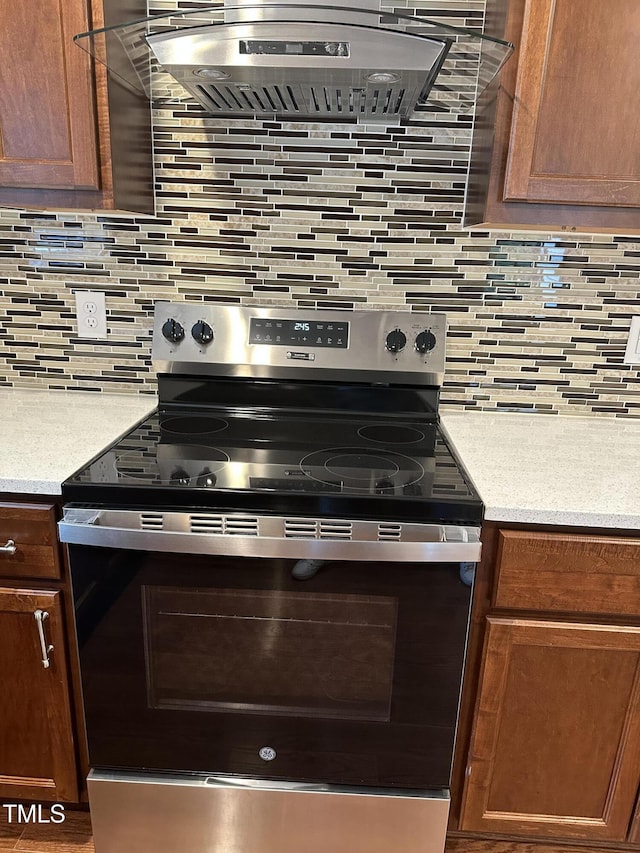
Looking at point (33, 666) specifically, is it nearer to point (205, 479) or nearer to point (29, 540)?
point (29, 540)

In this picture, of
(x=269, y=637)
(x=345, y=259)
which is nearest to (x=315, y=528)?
(x=269, y=637)

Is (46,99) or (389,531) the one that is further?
(46,99)

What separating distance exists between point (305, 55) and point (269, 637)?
3.59 feet

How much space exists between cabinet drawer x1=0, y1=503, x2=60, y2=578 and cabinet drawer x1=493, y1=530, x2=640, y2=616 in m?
0.87

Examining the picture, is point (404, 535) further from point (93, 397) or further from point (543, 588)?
point (93, 397)

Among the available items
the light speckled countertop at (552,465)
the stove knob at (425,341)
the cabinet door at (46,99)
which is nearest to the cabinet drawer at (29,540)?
the cabinet door at (46,99)

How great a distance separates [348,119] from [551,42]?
508 mm

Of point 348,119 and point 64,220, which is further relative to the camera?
point 64,220

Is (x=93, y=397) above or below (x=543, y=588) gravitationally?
above

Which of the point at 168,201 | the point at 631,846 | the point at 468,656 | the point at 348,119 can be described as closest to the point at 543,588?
the point at 468,656

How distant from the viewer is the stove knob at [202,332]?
1.55 m

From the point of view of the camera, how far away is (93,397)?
1.67 metres

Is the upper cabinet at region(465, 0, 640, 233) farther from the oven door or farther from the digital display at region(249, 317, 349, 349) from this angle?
the oven door

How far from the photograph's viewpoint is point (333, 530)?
1.07m
